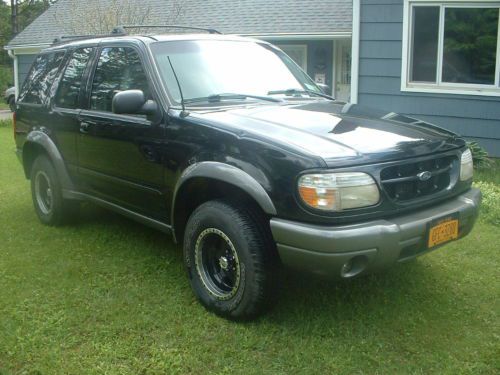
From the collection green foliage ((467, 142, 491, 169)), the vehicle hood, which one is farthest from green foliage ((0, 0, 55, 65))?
the vehicle hood

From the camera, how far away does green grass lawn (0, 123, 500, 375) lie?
3301mm

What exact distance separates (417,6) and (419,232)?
6.65m

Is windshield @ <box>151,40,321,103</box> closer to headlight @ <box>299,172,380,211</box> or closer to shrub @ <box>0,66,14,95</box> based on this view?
headlight @ <box>299,172,380,211</box>

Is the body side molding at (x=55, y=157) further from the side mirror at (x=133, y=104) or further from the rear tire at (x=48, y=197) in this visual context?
the side mirror at (x=133, y=104)

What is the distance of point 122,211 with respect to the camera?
4.79 meters

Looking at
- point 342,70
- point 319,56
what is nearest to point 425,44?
point 342,70

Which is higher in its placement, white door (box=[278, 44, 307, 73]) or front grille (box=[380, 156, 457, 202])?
white door (box=[278, 44, 307, 73])

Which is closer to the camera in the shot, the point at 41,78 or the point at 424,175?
the point at 424,175

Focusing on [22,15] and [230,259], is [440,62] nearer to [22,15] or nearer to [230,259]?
[230,259]

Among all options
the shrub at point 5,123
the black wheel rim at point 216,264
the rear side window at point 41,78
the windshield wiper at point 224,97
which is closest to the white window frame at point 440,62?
the windshield wiper at point 224,97

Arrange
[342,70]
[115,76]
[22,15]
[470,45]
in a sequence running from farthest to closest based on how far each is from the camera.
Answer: [22,15] < [342,70] < [470,45] < [115,76]

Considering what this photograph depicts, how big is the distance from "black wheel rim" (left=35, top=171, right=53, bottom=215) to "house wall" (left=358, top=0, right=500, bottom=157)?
560cm

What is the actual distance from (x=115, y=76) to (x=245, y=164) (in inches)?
70.9

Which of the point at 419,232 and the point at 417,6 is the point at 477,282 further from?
the point at 417,6
